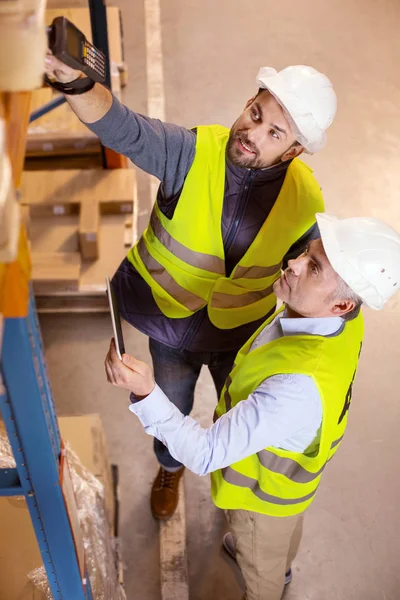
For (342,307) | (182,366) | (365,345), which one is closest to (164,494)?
(182,366)

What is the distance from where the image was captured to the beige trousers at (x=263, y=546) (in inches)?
105

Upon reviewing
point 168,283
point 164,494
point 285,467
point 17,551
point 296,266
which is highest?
point 296,266

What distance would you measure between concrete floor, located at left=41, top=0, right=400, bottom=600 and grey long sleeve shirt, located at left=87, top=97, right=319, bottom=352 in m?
1.38

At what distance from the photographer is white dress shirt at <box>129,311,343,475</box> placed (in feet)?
6.78

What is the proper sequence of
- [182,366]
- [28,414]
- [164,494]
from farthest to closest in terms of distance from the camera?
[164,494] < [182,366] < [28,414]

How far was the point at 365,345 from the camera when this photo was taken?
15.5 feet

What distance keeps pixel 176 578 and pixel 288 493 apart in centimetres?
141

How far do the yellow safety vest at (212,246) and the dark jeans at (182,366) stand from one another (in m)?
0.25

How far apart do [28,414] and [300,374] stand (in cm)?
90

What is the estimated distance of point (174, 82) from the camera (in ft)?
20.7

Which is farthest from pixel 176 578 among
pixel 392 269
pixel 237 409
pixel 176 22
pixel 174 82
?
pixel 176 22

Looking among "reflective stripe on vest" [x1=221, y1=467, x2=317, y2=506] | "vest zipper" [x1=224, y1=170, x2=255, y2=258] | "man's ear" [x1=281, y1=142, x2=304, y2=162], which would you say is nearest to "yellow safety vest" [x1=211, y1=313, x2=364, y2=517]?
"reflective stripe on vest" [x1=221, y1=467, x2=317, y2=506]

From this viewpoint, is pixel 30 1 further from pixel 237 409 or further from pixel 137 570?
pixel 137 570

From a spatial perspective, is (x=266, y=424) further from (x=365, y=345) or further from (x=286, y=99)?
(x=365, y=345)
